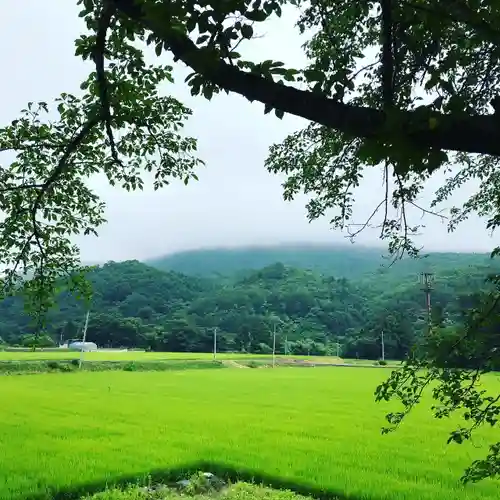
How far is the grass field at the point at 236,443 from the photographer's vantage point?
25.6ft

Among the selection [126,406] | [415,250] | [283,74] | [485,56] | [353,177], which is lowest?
[126,406]

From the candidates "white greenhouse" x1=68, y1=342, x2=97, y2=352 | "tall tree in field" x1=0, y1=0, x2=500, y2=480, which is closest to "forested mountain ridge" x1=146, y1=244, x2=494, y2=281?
"white greenhouse" x1=68, y1=342, x2=97, y2=352

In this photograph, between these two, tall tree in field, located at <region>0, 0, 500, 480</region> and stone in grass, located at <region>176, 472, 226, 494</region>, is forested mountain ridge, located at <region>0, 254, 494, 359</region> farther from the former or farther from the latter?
tall tree in field, located at <region>0, 0, 500, 480</region>

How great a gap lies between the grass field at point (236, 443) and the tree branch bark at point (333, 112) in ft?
17.2

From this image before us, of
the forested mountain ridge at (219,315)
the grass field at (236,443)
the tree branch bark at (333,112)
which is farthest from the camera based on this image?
the forested mountain ridge at (219,315)

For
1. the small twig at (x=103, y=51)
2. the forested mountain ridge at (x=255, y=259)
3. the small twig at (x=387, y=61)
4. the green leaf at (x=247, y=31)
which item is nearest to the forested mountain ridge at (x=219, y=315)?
the forested mountain ridge at (x=255, y=259)

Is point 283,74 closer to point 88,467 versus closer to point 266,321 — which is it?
point 88,467

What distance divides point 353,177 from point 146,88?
6.68 feet

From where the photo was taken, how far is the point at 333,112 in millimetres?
1620

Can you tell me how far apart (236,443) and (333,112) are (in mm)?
10050

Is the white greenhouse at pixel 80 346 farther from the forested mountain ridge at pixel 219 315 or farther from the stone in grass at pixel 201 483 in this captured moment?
the stone in grass at pixel 201 483

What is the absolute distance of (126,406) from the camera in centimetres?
1700

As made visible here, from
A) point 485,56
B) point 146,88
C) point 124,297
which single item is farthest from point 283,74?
point 124,297

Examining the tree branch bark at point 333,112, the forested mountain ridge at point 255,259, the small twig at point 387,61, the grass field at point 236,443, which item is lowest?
the grass field at point 236,443
